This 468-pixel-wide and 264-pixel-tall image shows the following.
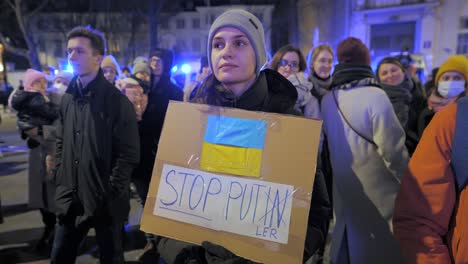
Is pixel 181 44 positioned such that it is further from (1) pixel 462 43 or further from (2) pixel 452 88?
(2) pixel 452 88

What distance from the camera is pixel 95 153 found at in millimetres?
2414

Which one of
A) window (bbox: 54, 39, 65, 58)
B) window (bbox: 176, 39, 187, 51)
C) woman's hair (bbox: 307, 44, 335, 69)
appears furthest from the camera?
window (bbox: 54, 39, 65, 58)

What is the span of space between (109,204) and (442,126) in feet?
7.07

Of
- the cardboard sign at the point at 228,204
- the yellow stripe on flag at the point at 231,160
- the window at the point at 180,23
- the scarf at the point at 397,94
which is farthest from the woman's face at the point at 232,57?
the window at the point at 180,23

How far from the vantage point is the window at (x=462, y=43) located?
19812 millimetres

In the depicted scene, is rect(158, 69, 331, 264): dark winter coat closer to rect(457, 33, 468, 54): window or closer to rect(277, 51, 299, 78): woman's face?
rect(277, 51, 299, 78): woman's face

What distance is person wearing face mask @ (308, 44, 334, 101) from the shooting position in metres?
3.37

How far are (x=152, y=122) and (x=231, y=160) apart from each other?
277 cm

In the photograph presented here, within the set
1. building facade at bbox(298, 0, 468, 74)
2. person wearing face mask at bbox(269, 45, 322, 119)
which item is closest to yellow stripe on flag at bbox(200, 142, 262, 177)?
person wearing face mask at bbox(269, 45, 322, 119)

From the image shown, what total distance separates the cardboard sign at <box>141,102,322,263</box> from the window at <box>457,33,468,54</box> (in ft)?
Answer: 76.4

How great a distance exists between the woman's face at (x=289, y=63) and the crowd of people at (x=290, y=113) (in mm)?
10

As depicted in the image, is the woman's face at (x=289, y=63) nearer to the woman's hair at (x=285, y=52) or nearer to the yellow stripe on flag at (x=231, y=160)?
the woman's hair at (x=285, y=52)

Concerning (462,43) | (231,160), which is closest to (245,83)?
(231,160)

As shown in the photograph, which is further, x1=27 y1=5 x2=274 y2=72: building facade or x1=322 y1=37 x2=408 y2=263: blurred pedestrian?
x1=27 y1=5 x2=274 y2=72: building facade
